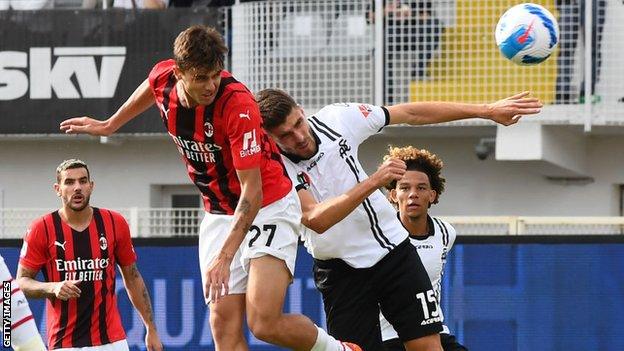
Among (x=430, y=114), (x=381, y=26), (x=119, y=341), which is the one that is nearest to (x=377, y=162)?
(x=381, y=26)

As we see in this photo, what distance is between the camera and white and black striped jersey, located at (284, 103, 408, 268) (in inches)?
330

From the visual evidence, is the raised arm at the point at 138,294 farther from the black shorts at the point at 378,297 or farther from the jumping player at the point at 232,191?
the jumping player at the point at 232,191

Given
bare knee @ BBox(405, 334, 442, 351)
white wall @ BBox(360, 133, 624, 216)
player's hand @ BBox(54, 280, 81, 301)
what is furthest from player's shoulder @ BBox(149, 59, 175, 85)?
white wall @ BBox(360, 133, 624, 216)

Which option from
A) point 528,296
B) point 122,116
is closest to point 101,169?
point 528,296

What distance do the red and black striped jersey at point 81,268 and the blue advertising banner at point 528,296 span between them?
1.80 m

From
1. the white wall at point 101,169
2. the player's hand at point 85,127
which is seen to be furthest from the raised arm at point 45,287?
the white wall at point 101,169

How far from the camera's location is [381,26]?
1630cm

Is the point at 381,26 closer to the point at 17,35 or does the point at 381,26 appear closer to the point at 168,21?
the point at 168,21

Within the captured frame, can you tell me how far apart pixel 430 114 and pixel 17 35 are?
9.73 metres

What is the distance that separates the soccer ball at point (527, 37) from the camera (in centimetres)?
988

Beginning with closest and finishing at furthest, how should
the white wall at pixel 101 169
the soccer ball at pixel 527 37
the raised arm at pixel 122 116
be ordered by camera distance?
the raised arm at pixel 122 116 → the soccer ball at pixel 527 37 → the white wall at pixel 101 169

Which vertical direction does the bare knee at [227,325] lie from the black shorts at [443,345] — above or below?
above

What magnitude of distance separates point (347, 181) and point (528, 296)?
12.7ft

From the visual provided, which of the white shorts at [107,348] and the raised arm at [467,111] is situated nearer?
the raised arm at [467,111]
